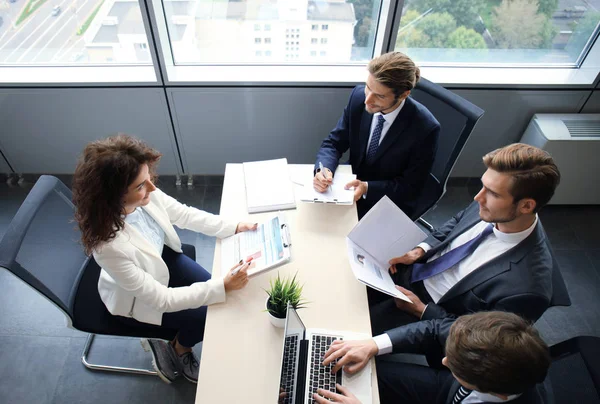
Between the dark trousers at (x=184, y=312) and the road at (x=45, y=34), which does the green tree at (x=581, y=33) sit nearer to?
the dark trousers at (x=184, y=312)

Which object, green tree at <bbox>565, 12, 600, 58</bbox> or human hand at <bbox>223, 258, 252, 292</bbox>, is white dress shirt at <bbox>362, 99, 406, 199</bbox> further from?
green tree at <bbox>565, 12, 600, 58</bbox>

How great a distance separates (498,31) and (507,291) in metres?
2.06

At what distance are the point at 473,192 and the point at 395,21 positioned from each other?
1561 mm

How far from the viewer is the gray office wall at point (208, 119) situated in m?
2.70

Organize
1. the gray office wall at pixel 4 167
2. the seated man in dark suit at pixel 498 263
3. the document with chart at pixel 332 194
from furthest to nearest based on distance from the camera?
the gray office wall at pixel 4 167
the document with chart at pixel 332 194
the seated man in dark suit at pixel 498 263

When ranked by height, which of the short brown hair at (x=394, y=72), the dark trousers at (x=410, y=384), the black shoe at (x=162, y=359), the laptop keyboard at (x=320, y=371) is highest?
the short brown hair at (x=394, y=72)

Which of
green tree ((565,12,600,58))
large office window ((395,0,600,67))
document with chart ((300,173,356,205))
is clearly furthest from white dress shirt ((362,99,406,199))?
green tree ((565,12,600,58))

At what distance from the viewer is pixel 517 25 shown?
2688 millimetres

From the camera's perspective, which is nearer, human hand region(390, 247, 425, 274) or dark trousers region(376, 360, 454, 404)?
dark trousers region(376, 360, 454, 404)

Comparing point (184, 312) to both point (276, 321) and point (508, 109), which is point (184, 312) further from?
point (508, 109)

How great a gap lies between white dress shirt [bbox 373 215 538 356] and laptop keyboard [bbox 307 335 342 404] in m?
0.18

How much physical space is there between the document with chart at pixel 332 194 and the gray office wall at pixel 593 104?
2076 millimetres

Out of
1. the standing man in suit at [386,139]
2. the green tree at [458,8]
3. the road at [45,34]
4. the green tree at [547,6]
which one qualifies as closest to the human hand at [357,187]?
the standing man in suit at [386,139]

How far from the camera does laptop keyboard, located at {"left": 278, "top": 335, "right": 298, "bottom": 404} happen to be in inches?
46.7
